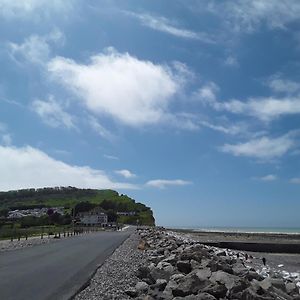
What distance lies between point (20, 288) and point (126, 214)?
139087 millimetres

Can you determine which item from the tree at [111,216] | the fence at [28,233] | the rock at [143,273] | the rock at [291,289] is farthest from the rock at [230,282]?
the tree at [111,216]

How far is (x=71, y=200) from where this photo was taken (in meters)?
169

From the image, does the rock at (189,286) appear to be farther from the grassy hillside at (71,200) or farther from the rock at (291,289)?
the grassy hillside at (71,200)

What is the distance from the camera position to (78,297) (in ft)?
34.6

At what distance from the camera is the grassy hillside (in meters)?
152

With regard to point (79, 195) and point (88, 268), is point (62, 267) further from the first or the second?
point (79, 195)

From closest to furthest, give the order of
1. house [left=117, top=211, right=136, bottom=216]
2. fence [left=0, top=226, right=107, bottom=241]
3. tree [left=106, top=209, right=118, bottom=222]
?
fence [left=0, top=226, right=107, bottom=241]
tree [left=106, top=209, right=118, bottom=222]
house [left=117, top=211, right=136, bottom=216]

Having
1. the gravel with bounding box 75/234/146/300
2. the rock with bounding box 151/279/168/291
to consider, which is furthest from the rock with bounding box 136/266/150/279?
the rock with bounding box 151/279/168/291

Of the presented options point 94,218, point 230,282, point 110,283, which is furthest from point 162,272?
point 94,218

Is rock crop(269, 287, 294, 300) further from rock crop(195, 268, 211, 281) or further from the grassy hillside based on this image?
the grassy hillside

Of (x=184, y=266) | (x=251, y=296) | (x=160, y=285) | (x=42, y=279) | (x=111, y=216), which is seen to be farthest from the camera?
Answer: (x=111, y=216)

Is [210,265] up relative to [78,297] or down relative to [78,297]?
up

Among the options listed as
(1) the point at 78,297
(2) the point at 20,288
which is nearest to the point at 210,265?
(1) the point at 78,297

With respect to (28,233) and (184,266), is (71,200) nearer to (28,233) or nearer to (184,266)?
(28,233)
